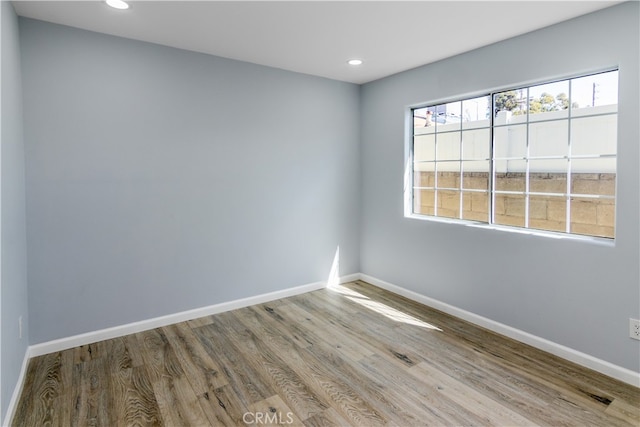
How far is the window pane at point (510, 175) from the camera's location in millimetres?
3059

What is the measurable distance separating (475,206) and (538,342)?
1241 millimetres

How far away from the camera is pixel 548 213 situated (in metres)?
2.91

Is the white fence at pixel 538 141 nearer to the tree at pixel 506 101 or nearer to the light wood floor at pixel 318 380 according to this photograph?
the tree at pixel 506 101

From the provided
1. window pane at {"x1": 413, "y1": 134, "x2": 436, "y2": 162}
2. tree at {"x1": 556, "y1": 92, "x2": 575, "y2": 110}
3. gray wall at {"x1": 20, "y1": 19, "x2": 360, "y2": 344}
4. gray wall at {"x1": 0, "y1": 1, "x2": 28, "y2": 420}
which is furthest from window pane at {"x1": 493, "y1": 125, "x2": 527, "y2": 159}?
gray wall at {"x1": 0, "y1": 1, "x2": 28, "y2": 420}

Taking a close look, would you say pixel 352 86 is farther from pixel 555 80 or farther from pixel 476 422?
pixel 476 422

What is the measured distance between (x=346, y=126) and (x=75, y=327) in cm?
332

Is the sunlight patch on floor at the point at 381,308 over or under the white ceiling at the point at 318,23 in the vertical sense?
under

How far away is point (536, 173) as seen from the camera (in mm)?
2967

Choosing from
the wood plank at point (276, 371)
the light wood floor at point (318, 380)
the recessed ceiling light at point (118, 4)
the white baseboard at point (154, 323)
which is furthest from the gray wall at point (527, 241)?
the recessed ceiling light at point (118, 4)

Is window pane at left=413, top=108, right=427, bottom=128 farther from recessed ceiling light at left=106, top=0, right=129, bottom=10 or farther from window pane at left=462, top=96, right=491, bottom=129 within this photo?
recessed ceiling light at left=106, top=0, right=129, bottom=10

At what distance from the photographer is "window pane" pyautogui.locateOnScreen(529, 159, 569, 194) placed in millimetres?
2812

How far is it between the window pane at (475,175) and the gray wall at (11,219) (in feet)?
11.4

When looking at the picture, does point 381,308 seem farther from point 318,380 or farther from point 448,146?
point 448,146

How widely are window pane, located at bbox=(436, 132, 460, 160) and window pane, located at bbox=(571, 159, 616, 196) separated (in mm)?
1062
